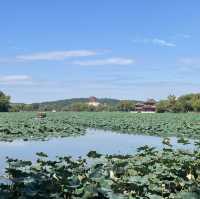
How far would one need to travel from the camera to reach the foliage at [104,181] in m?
5.86

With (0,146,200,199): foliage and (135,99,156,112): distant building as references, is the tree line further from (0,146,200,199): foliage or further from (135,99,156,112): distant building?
(0,146,200,199): foliage

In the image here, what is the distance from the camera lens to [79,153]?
16.1m

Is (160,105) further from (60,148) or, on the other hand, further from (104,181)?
(104,181)

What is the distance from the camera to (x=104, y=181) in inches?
244

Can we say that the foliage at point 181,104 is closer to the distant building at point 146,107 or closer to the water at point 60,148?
the distant building at point 146,107

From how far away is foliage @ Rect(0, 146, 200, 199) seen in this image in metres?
5.86

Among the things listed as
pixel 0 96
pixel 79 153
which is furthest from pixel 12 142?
pixel 0 96

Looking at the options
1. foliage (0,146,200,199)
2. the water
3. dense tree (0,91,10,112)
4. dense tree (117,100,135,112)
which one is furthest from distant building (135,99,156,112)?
foliage (0,146,200,199)

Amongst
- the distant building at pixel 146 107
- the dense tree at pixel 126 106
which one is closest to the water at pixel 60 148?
the dense tree at pixel 126 106

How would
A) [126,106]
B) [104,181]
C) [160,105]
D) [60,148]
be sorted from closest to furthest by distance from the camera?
[104,181], [60,148], [160,105], [126,106]

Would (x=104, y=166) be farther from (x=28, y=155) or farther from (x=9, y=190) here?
(x=28, y=155)

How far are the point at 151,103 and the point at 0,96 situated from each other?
5519cm

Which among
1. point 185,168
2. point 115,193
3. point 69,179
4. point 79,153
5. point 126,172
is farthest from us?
point 79,153

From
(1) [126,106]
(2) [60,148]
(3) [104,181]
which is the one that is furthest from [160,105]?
(3) [104,181]
